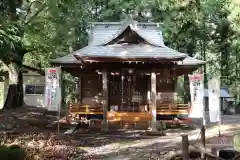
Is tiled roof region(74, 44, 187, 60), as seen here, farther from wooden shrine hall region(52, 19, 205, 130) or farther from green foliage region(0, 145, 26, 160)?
green foliage region(0, 145, 26, 160)

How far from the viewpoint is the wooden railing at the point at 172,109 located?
22.5 meters

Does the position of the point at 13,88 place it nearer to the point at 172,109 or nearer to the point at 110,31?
the point at 110,31

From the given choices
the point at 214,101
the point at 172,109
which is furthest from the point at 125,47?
the point at 214,101

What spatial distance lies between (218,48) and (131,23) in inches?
698

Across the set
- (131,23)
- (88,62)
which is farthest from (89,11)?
(88,62)

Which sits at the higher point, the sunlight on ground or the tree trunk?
the tree trunk

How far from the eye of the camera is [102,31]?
27.4 metres

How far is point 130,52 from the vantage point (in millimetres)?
21609

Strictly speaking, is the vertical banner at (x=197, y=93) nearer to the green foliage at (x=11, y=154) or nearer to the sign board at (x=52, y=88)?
the sign board at (x=52, y=88)

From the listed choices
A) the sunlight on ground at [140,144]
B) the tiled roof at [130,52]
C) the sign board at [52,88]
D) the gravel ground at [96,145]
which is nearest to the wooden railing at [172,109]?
the gravel ground at [96,145]

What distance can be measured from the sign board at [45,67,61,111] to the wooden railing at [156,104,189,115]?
6.41 m

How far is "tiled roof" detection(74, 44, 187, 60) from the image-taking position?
20.5 m

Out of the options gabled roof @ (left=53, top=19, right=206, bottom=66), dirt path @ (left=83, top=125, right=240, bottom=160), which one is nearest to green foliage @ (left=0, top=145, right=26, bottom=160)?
dirt path @ (left=83, top=125, right=240, bottom=160)

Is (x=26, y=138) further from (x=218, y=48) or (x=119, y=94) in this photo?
(x=218, y=48)
